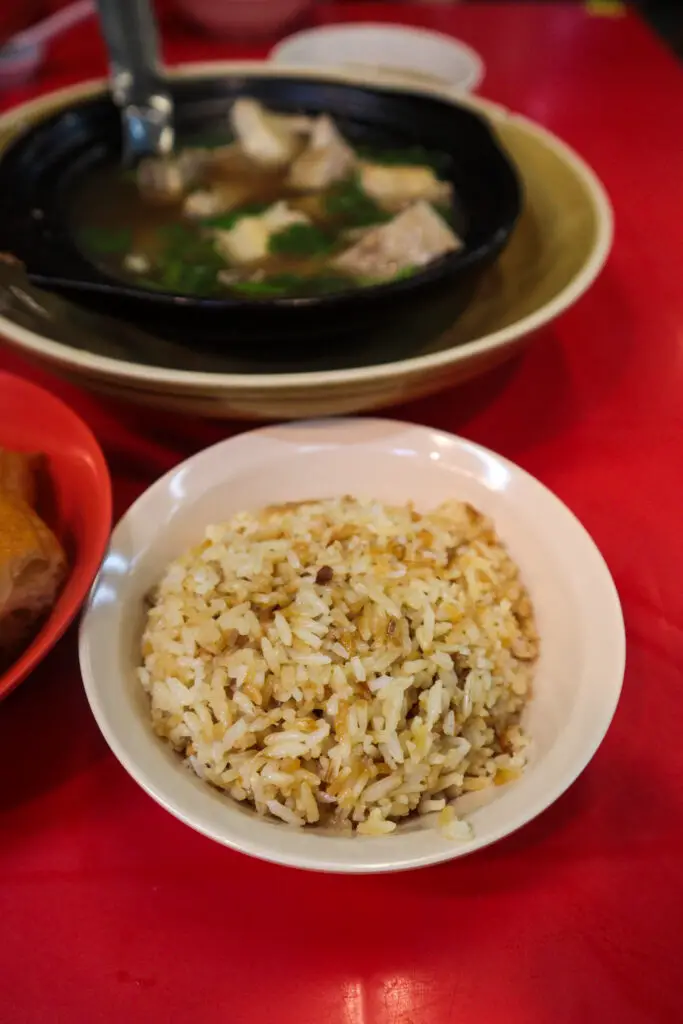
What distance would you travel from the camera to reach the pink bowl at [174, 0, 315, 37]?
2.63 metres

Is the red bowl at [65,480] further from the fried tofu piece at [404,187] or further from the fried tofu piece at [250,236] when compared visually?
the fried tofu piece at [404,187]

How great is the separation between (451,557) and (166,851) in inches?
19.2

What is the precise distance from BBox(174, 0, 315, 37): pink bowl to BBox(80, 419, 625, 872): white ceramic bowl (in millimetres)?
Answer: 2136

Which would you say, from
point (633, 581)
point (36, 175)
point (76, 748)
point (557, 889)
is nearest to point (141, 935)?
point (76, 748)

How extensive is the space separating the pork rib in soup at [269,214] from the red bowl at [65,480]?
36 cm

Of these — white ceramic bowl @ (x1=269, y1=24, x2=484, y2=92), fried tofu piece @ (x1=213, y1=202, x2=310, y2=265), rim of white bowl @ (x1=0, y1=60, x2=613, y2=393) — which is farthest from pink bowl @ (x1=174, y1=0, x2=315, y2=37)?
rim of white bowl @ (x1=0, y1=60, x2=613, y2=393)

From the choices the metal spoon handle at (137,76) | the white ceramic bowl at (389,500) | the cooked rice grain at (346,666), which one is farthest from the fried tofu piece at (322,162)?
the cooked rice grain at (346,666)

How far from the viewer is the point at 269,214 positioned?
159cm

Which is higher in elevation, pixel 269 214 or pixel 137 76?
pixel 137 76

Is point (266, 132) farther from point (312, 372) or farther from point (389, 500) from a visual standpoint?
point (389, 500)

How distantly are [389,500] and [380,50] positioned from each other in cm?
195

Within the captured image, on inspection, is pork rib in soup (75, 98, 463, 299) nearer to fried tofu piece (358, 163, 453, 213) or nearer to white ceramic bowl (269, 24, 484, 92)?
fried tofu piece (358, 163, 453, 213)

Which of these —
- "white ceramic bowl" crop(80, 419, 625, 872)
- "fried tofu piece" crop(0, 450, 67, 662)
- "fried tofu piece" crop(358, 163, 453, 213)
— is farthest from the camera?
"fried tofu piece" crop(358, 163, 453, 213)

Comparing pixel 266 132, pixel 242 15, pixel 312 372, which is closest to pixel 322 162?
pixel 266 132
